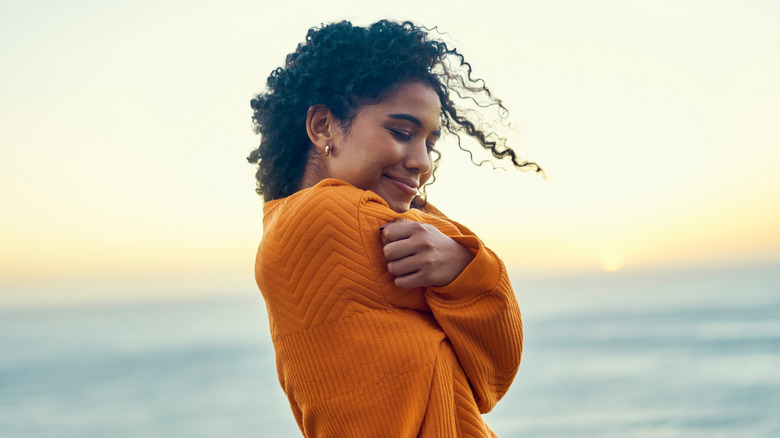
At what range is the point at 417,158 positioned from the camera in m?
1.50

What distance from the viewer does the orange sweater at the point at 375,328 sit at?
1303 mm

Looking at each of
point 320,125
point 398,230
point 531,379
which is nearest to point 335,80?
point 320,125

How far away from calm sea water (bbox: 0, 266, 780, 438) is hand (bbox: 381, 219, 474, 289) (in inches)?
370

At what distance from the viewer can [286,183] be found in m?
1.69

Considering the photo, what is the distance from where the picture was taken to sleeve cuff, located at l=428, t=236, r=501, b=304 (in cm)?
132

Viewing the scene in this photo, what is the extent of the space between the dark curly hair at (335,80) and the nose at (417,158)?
0.13 meters

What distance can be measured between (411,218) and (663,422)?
10.7 meters

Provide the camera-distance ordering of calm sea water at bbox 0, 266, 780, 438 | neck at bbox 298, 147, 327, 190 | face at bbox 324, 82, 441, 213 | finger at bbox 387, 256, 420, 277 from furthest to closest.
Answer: calm sea water at bbox 0, 266, 780, 438
neck at bbox 298, 147, 327, 190
face at bbox 324, 82, 441, 213
finger at bbox 387, 256, 420, 277

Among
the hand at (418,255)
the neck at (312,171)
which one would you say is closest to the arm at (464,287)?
the hand at (418,255)

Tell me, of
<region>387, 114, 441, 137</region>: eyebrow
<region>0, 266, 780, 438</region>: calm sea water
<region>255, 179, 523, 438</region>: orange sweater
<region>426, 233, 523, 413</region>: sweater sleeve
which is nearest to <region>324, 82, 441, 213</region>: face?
<region>387, 114, 441, 137</region>: eyebrow

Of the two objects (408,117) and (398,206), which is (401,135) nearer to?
(408,117)

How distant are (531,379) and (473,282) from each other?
45.4 feet

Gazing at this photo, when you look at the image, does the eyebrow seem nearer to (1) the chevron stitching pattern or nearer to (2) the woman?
(2) the woman

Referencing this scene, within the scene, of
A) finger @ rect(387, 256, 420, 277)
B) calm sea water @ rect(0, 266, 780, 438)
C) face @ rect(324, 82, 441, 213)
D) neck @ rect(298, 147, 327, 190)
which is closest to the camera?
finger @ rect(387, 256, 420, 277)
